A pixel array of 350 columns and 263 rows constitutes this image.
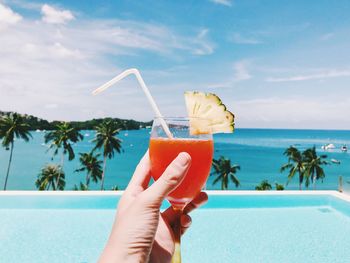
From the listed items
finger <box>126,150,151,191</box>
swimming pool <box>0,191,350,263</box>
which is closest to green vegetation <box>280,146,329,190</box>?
swimming pool <box>0,191,350,263</box>

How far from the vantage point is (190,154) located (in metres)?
1.48

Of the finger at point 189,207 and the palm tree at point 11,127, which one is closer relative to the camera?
the finger at point 189,207

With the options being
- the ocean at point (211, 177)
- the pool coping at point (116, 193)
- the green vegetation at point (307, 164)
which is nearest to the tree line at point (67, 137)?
the green vegetation at point (307, 164)

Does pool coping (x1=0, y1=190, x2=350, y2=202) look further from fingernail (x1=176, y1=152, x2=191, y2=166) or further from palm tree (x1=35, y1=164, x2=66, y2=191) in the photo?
palm tree (x1=35, y1=164, x2=66, y2=191)

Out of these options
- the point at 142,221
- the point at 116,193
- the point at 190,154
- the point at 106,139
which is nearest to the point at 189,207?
the point at 142,221

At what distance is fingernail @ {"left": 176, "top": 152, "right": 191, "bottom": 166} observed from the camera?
4.65 feet

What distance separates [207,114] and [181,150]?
200 millimetres

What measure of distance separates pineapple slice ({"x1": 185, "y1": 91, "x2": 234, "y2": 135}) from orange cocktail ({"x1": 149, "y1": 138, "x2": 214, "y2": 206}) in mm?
59

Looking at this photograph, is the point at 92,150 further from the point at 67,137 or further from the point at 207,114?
the point at 207,114

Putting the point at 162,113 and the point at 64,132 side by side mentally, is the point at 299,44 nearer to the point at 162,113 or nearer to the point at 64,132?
the point at 64,132

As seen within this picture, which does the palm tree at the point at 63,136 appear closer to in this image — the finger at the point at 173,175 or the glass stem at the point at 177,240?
the glass stem at the point at 177,240

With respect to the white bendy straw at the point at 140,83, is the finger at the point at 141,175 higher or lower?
lower

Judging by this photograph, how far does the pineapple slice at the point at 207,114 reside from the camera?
154 cm

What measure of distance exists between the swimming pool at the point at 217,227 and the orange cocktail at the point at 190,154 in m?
4.19
